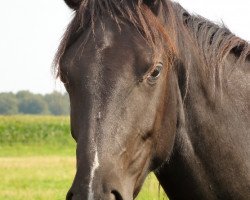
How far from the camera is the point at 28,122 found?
42.2m

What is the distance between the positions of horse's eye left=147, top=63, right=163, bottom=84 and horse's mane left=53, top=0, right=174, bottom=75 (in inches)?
7.1

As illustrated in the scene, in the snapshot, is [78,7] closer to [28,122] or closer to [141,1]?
[141,1]

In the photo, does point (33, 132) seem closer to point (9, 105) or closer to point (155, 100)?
point (155, 100)

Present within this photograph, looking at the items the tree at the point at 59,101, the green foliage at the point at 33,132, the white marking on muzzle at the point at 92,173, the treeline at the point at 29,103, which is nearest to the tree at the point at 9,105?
the treeline at the point at 29,103

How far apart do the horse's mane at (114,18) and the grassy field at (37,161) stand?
4.29ft

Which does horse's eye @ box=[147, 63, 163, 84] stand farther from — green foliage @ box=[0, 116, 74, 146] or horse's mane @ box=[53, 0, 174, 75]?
green foliage @ box=[0, 116, 74, 146]

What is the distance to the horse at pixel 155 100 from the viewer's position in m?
3.51

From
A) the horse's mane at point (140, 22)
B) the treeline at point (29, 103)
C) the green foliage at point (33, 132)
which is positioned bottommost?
the treeline at point (29, 103)

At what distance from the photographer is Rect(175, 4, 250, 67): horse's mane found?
4.31 meters

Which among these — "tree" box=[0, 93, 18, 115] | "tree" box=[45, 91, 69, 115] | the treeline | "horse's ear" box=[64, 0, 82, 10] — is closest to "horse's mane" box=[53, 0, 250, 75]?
"horse's ear" box=[64, 0, 82, 10]

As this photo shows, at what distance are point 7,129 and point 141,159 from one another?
124ft

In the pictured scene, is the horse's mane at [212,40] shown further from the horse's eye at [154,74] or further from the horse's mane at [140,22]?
the horse's eye at [154,74]

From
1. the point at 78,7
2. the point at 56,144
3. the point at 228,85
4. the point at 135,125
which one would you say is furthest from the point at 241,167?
the point at 56,144

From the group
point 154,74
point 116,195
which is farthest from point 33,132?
point 116,195
